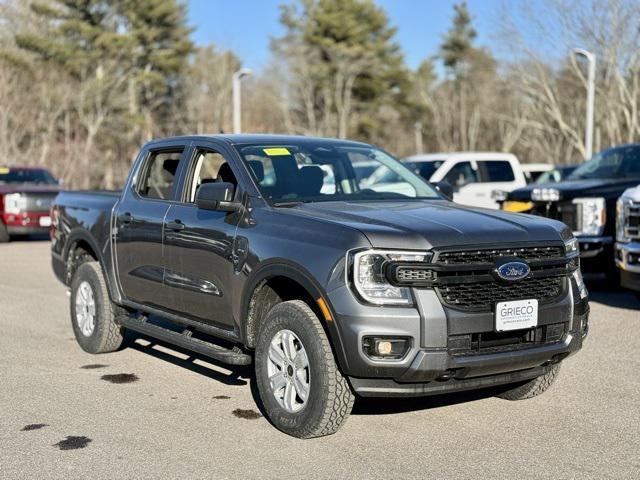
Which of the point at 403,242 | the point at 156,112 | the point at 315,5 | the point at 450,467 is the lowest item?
the point at 450,467

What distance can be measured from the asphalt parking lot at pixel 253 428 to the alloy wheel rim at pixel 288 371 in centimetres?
23

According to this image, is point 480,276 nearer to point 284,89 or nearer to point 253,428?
point 253,428

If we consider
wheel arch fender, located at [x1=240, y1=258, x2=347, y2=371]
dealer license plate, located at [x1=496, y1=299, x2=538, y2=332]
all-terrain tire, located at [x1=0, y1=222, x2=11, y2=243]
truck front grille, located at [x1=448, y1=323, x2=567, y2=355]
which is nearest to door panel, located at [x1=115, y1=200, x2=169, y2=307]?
wheel arch fender, located at [x1=240, y1=258, x2=347, y2=371]

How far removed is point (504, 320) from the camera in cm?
493

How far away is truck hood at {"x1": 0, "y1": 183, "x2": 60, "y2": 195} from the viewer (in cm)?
1850

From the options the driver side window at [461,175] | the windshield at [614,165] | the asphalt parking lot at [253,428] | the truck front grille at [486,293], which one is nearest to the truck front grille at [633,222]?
the asphalt parking lot at [253,428]

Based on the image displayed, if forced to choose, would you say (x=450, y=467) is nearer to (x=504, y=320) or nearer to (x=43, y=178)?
(x=504, y=320)

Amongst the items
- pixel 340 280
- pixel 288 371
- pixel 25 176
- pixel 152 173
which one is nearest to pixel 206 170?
pixel 152 173

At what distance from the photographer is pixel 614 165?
39.5 ft

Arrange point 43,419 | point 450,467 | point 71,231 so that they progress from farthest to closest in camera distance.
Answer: point 71,231 → point 43,419 → point 450,467

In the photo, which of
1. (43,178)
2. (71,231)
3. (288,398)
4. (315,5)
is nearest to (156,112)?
(315,5)

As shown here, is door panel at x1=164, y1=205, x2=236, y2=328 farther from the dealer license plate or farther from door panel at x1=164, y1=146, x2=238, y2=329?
the dealer license plate

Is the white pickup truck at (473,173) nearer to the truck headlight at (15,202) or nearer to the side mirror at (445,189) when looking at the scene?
the truck headlight at (15,202)

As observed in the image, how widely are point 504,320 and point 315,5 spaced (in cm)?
4850
